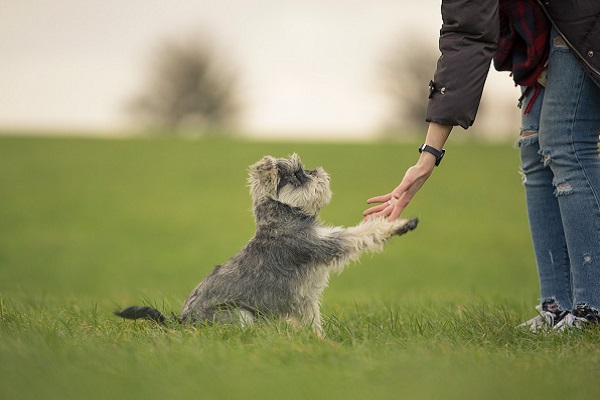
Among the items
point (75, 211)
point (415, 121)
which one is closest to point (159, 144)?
point (75, 211)

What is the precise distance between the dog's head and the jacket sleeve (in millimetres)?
1038

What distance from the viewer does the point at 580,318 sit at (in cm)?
493

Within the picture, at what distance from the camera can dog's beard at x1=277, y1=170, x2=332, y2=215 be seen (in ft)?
17.7

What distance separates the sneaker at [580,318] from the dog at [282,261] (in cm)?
118

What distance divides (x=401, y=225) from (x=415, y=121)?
40967 mm

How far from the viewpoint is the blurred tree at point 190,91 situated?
47594mm

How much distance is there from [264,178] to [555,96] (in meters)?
2.10

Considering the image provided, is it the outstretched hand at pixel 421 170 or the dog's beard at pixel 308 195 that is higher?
the outstretched hand at pixel 421 170

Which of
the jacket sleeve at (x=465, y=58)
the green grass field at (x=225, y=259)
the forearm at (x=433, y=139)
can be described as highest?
the jacket sleeve at (x=465, y=58)

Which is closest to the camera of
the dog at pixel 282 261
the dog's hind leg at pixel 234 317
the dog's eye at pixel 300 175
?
the dog's hind leg at pixel 234 317

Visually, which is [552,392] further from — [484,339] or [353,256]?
[353,256]

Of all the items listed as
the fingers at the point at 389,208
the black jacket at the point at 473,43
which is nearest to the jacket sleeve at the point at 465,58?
the black jacket at the point at 473,43

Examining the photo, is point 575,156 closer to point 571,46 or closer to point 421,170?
point 571,46

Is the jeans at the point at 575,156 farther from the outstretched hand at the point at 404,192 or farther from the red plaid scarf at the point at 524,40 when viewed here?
the outstretched hand at the point at 404,192
